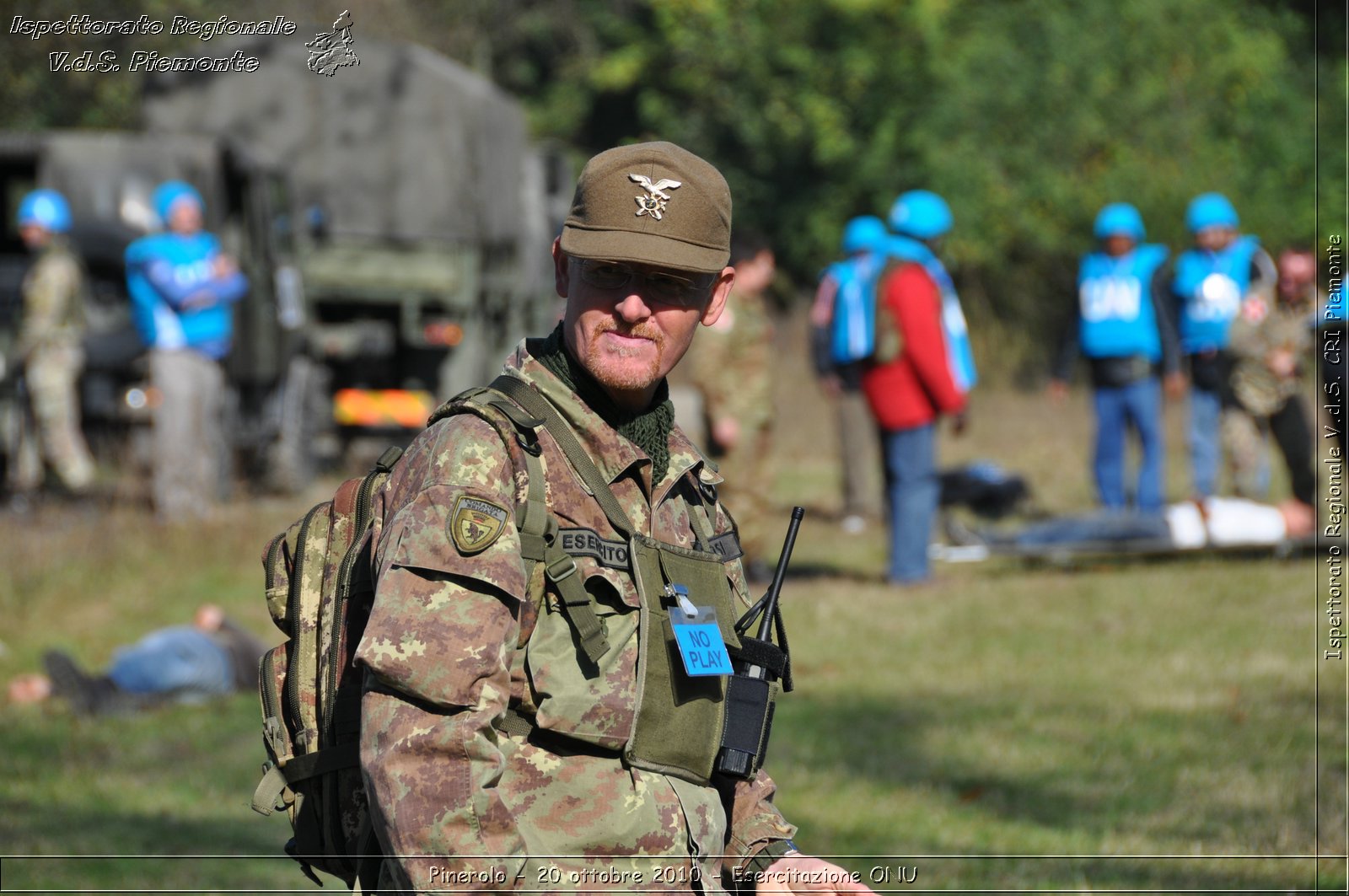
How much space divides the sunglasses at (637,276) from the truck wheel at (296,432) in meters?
11.5

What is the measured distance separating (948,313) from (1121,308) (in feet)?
7.67

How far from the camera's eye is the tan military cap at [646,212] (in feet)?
8.61

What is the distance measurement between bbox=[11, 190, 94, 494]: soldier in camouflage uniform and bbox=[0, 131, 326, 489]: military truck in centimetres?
57

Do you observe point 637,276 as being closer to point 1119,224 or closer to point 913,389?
point 913,389

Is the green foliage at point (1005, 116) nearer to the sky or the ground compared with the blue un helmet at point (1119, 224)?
nearer to the sky

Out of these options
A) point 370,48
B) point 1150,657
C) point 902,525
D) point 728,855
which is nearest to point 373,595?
point 728,855

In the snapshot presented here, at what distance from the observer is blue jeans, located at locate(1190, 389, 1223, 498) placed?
12.4m

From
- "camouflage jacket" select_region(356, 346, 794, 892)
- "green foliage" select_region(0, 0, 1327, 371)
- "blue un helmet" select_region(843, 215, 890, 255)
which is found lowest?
"camouflage jacket" select_region(356, 346, 794, 892)

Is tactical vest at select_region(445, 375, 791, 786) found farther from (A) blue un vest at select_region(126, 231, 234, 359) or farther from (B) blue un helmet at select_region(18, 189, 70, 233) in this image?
(B) blue un helmet at select_region(18, 189, 70, 233)

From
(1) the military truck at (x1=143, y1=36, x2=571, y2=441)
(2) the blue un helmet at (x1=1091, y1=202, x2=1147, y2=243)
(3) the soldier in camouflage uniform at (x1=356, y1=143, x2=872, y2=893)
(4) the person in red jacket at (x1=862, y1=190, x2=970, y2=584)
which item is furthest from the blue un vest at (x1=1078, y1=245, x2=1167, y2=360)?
(3) the soldier in camouflage uniform at (x1=356, y1=143, x2=872, y2=893)

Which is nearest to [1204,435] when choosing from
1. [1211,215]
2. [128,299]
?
[1211,215]

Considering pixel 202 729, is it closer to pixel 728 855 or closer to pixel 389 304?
pixel 728 855

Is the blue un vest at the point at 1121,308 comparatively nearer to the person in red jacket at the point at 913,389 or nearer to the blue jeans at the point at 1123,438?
the blue jeans at the point at 1123,438

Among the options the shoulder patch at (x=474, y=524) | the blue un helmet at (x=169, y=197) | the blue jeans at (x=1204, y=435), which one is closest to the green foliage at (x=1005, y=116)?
the blue un helmet at (x=169, y=197)
